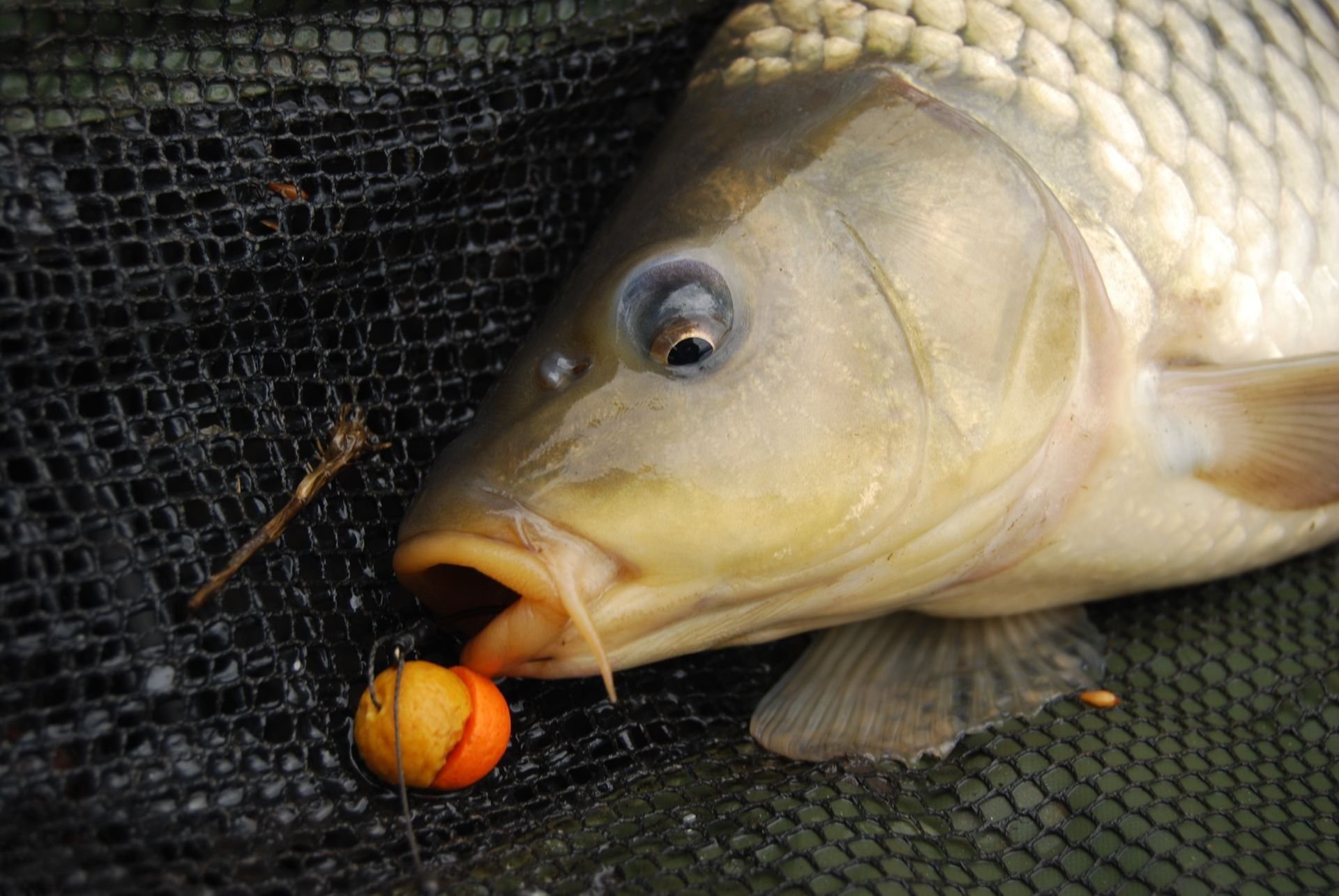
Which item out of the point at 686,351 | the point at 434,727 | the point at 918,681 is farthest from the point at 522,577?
the point at 918,681

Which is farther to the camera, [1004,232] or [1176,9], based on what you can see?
[1176,9]

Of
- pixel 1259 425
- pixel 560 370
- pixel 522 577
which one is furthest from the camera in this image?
pixel 1259 425

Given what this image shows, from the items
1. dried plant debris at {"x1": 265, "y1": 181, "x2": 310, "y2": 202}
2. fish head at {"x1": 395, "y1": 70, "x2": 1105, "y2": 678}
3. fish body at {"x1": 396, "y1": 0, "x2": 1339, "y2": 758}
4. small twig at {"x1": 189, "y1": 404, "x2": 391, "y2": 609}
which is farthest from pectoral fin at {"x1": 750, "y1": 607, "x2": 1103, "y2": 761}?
dried plant debris at {"x1": 265, "y1": 181, "x2": 310, "y2": 202}

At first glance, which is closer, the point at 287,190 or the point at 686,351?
the point at 686,351

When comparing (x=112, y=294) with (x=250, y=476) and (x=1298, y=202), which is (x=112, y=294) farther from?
(x=1298, y=202)

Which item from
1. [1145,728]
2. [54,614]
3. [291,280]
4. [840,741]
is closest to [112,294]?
[291,280]

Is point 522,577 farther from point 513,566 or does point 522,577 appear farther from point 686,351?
point 686,351
